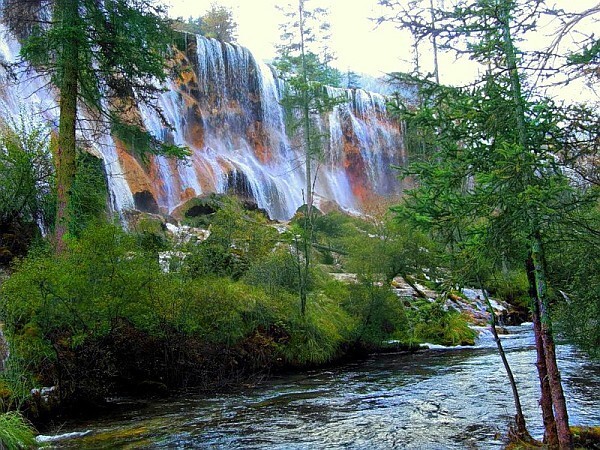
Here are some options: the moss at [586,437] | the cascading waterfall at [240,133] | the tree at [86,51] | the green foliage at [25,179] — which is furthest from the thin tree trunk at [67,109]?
the cascading waterfall at [240,133]

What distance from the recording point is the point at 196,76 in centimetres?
3525

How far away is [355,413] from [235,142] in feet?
97.5

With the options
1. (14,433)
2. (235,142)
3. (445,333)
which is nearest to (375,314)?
(445,333)

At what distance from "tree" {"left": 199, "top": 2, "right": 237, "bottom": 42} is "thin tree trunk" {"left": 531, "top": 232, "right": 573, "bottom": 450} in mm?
54081

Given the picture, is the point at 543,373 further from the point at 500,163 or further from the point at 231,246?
the point at 231,246

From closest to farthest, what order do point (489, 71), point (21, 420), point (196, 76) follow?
1. point (489, 71)
2. point (21, 420)
3. point (196, 76)

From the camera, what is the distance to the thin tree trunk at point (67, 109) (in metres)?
11.8

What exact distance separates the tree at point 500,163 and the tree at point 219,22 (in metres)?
52.7

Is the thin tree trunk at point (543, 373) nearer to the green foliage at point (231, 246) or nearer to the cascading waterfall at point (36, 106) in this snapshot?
the green foliage at point (231, 246)

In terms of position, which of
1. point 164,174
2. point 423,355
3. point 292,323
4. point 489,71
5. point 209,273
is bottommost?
point 423,355

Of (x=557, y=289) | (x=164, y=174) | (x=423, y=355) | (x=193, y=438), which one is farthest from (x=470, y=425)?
(x=164, y=174)

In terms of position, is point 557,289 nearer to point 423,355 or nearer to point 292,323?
point 292,323

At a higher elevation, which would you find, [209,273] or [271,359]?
[209,273]

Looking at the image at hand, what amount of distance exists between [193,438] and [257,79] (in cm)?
3230
